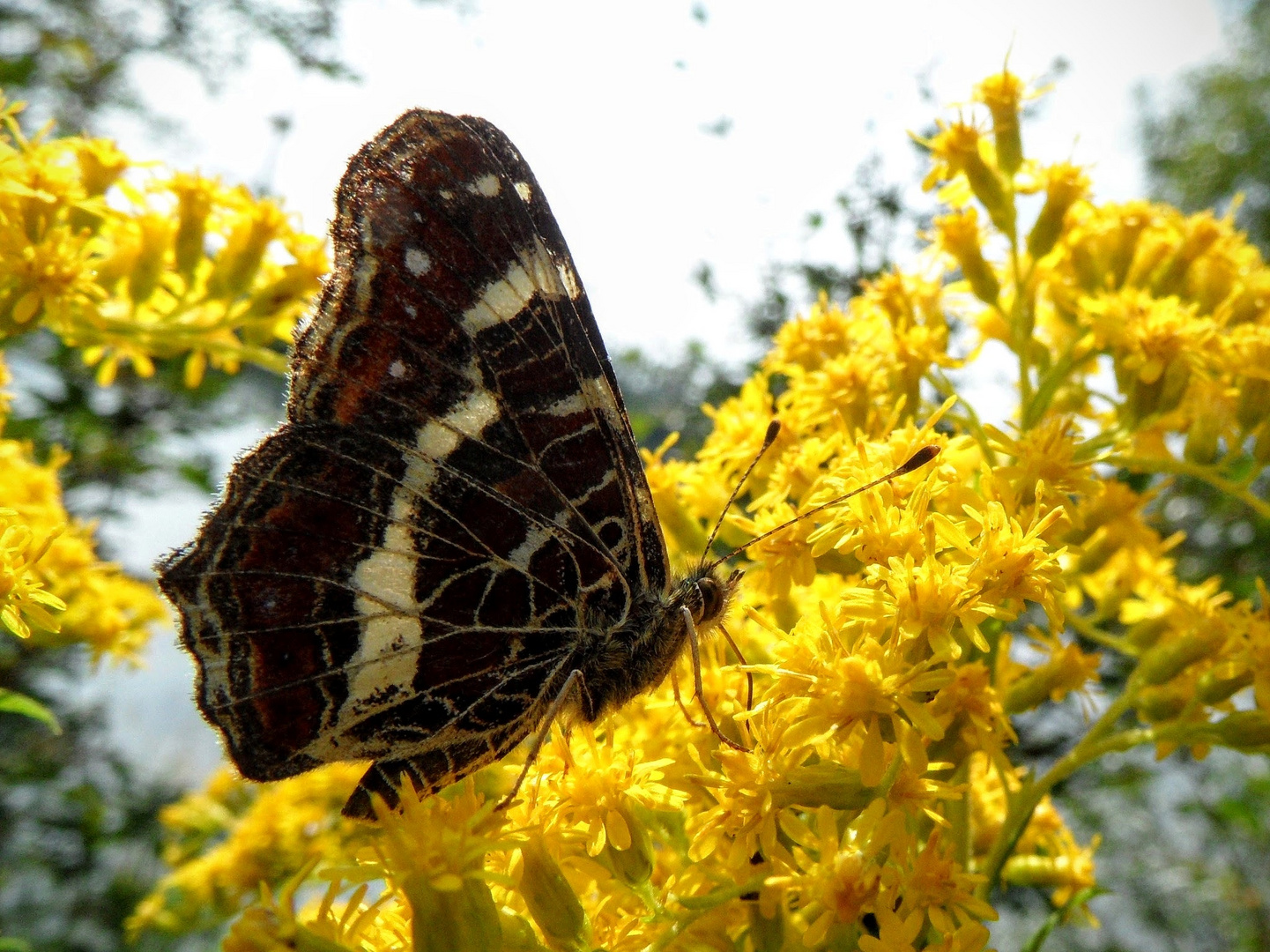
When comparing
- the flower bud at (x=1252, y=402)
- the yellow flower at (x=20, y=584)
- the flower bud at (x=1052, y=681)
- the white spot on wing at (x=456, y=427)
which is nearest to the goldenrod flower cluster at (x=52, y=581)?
the yellow flower at (x=20, y=584)

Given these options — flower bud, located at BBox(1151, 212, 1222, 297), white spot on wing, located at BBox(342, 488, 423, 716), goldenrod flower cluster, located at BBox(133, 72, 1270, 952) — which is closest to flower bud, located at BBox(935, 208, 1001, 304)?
goldenrod flower cluster, located at BBox(133, 72, 1270, 952)

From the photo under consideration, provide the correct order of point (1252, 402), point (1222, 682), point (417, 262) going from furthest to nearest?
point (1252, 402) < point (1222, 682) < point (417, 262)

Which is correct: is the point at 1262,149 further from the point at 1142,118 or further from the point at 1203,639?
the point at 1203,639

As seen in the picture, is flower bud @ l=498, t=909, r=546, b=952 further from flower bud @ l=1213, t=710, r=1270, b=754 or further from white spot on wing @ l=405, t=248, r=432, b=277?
flower bud @ l=1213, t=710, r=1270, b=754

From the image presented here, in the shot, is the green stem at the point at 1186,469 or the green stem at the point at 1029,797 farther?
the green stem at the point at 1186,469

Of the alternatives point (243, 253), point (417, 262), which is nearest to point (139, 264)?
point (243, 253)

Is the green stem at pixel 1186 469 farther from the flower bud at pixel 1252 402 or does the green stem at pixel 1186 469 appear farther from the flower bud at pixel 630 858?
the flower bud at pixel 630 858

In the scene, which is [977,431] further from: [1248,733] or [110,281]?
[110,281]
